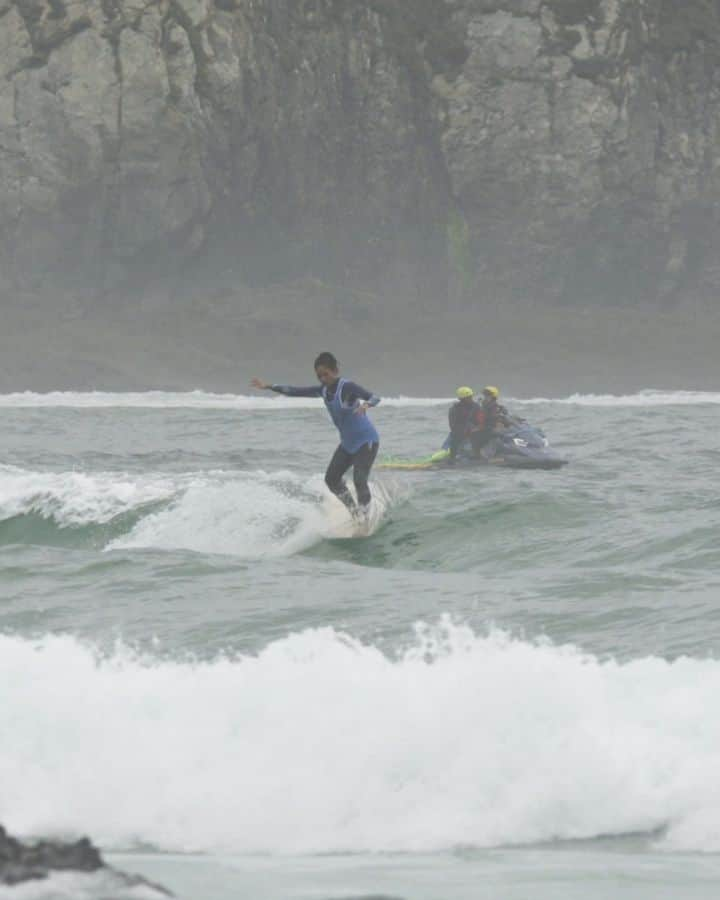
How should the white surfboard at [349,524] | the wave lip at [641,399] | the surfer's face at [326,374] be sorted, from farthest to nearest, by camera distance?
the wave lip at [641,399] < the white surfboard at [349,524] < the surfer's face at [326,374]

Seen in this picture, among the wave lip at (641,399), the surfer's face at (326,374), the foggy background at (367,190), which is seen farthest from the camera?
the foggy background at (367,190)

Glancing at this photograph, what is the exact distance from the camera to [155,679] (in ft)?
31.3

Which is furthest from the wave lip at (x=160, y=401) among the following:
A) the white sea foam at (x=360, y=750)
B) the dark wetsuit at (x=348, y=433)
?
the white sea foam at (x=360, y=750)

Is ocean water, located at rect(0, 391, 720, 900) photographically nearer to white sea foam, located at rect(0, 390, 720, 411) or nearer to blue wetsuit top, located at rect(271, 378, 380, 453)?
blue wetsuit top, located at rect(271, 378, 380, 453)

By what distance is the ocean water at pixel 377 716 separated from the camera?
7.50m

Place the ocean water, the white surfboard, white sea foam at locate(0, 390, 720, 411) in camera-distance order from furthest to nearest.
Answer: white sea foam at locate(0, 390, 720, 411) → the white surfboard → the ocean water

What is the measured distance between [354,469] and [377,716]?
345 inches

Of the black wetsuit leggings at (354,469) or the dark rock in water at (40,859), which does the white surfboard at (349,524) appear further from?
the dark rock in water at (40,859)

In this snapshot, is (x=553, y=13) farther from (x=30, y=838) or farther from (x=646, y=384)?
(x=30, y=838)

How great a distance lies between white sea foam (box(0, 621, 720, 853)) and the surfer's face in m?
6.56

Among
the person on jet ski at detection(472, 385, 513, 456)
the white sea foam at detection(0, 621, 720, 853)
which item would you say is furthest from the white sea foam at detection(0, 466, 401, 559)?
the white sea foam at detection(0, 621, 720, 853)

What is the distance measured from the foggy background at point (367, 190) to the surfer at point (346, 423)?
3708cm

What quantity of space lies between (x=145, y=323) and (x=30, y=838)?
49.4 m

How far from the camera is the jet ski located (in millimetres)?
22516
